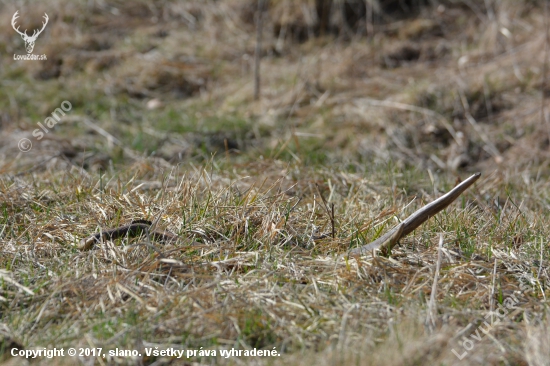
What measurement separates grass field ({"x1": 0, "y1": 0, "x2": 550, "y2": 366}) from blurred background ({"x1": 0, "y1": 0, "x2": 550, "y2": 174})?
0.03 meters

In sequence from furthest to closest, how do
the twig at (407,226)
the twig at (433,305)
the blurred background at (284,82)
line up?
1. the blurred background at (284,82)
2. the twig at (407,226)
3. the twig at (433,305)

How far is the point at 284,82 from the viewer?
276 inches

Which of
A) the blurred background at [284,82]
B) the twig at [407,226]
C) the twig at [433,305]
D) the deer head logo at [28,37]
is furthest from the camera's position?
the deer head logo at [28,37]

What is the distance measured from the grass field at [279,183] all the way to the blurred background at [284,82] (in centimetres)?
3

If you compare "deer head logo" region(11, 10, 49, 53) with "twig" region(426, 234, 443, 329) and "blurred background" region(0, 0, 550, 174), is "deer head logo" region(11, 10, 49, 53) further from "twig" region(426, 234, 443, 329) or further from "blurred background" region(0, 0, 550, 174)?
"twig" region(426, 234, 443, 329)

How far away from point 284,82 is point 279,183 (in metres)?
3.87

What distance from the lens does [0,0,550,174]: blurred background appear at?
5617 millimetres

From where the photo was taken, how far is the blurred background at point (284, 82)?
5.62 meters

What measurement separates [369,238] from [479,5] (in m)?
5.69

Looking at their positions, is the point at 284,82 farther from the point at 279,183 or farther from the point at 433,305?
the point at 433,305

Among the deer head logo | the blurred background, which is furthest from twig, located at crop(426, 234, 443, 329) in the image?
the deer head logo

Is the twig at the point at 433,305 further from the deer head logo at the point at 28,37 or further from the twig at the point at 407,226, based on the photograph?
the deer head logo at the point at 28,37

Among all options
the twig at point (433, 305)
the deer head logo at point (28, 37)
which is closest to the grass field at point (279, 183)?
the twig at point (433, 305)

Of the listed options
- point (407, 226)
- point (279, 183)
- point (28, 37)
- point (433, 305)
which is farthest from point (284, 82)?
point (433, 305)
